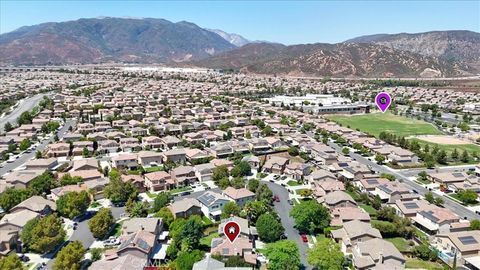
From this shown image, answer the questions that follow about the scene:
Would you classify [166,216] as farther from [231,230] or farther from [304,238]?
[304,238]

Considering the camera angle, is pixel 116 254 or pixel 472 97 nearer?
pixel 116 254

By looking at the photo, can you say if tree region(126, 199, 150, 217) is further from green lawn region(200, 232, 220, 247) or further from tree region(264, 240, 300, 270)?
tree region(264, 240, 300, 270)

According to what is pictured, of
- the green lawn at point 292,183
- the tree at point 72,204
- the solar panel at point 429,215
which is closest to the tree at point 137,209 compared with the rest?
the tree at point 72,204

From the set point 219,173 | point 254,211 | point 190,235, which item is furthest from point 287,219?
point 219,173

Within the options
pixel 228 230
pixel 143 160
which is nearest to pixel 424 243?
pixel 228 230

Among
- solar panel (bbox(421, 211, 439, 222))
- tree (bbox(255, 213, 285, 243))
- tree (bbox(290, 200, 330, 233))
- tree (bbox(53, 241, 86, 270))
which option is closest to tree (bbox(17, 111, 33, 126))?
tree (bbox(53, 241, 86, 270))

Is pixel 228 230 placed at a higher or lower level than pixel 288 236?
higher

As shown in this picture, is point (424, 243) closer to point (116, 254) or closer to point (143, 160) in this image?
point (116, 254)
